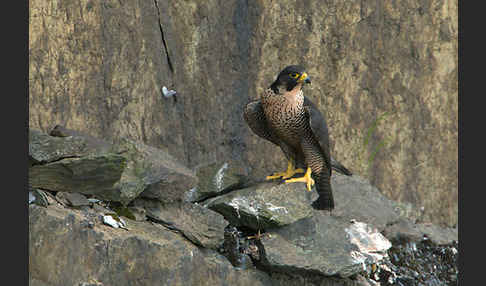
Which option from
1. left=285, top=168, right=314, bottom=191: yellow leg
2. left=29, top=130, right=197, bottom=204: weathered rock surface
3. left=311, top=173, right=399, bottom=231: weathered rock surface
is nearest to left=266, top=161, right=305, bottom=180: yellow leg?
left=285, top=168, right=314, bottom=191: yellow leg

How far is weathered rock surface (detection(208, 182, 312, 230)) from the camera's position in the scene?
4695 mm

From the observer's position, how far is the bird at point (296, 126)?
15.2 ft

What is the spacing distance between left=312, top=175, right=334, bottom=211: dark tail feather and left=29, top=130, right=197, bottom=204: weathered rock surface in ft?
3.57

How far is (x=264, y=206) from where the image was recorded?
4711mm

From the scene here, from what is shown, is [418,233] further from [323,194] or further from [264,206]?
[264,206]

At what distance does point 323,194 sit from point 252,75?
1.42 meters

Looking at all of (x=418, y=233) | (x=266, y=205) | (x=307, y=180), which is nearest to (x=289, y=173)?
(x=307, y=180)

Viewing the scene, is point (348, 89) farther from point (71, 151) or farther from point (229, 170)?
point (71, 151)

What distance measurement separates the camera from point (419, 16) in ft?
20.6

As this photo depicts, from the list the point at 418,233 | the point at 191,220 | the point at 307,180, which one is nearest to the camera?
the point at 191,220

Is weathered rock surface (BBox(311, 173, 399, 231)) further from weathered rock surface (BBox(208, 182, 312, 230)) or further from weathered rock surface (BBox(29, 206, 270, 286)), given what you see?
weathered rock surface (BBox(29, 206, 270, 286))

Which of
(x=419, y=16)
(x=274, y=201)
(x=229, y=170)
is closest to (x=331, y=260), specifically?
(x=274, y=201)

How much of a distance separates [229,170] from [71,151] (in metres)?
1.57

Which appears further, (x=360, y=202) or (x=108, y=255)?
(x=360, y=202)
